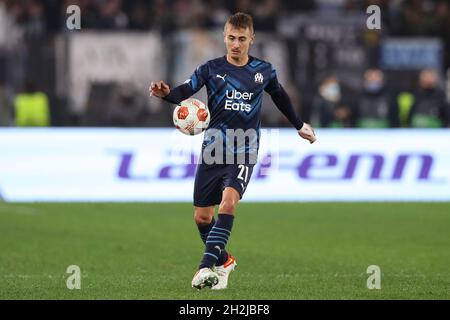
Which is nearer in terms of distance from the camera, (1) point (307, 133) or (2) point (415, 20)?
(1) point (307, 133)

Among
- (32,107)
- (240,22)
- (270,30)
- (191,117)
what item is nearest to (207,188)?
(191,117)

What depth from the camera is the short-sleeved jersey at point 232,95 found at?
372 inches

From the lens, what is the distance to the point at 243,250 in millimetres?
12883

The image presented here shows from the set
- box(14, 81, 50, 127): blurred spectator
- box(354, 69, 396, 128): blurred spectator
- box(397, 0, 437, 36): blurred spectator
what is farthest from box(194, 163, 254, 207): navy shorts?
box(397, 0, 437, 36): blurred spectator

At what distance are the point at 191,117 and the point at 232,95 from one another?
410 mm

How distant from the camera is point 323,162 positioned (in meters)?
18.2

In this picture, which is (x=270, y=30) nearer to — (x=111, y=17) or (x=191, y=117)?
(x=111, y=17)

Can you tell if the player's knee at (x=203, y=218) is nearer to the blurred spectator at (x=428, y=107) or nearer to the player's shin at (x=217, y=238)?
the player's shin at (x=217, y=238)

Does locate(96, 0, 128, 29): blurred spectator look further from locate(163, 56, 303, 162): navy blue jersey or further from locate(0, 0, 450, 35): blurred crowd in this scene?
locate(163, 56, 303, 162): navy blue jersey

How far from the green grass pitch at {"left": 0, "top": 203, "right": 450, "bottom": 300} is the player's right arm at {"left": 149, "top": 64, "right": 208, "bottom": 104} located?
4.97 feet

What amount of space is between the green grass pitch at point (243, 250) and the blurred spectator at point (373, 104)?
4.60 meters

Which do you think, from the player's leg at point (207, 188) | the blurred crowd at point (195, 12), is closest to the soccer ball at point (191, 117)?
the player's leg at point (207, 188)


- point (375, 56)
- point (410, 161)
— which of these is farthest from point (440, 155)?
point (375, 56)

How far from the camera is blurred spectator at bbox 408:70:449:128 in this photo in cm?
2167
